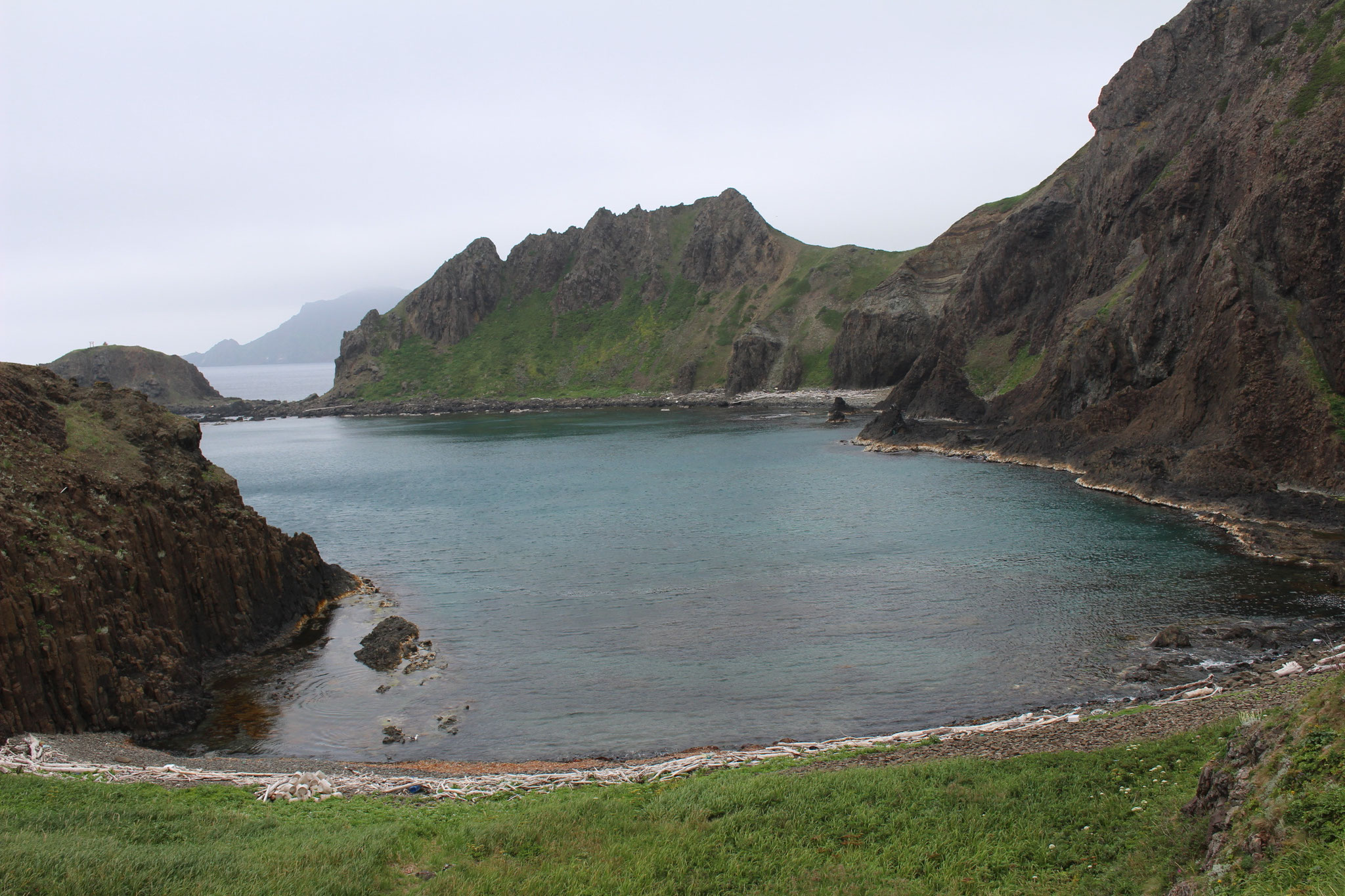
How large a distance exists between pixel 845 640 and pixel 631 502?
33612mm

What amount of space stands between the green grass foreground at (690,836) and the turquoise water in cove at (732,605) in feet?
27.2

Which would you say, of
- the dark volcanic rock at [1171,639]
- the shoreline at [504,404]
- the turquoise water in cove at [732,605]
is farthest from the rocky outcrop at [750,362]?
the dark volcanic rock at [1171,639]

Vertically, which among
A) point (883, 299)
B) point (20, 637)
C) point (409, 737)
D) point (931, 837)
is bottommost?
point (409, 737)

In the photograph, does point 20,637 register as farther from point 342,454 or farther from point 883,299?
point 883,299

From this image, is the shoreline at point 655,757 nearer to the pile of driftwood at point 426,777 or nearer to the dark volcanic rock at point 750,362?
the pile of driftwood at point 426,777

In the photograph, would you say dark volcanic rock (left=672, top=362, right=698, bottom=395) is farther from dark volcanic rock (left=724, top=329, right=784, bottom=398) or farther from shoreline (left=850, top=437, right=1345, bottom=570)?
shoreline (left=850, top=437, right=1345, bottom=570)

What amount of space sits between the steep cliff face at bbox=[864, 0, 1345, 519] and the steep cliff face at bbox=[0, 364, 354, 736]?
5451cm

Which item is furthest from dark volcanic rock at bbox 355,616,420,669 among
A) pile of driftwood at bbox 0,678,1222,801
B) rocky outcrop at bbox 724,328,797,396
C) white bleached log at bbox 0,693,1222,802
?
rocky outcrop at bbox 724,328,797,396

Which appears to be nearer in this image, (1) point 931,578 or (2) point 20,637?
(2) point 20,637

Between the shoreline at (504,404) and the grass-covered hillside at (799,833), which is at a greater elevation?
the shoreline at (504,404)

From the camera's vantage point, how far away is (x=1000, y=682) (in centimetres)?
2798

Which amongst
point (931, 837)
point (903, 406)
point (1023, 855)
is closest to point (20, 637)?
point (931, 837)

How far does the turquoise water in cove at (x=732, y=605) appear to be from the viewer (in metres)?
26.9

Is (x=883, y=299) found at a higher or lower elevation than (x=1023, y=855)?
higher
